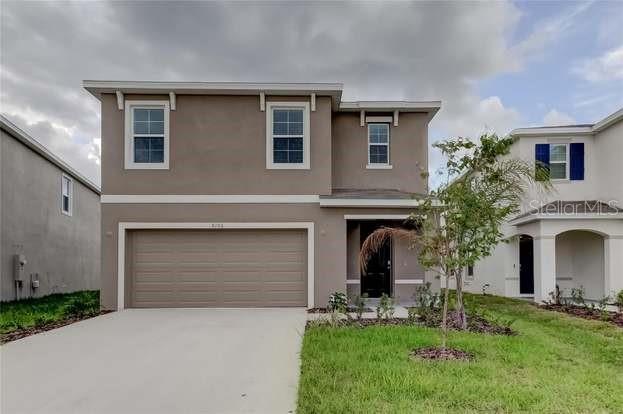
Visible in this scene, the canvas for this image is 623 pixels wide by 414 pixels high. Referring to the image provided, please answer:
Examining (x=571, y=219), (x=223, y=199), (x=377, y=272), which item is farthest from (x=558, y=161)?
(x=223, y=199)

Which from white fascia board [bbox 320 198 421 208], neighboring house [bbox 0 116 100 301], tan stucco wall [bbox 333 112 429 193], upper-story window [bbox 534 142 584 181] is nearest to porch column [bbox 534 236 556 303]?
upper-story window [bbox 534 142 584 181]

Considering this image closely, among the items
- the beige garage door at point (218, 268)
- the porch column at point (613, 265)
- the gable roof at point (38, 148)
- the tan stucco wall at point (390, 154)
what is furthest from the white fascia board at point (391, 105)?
the gable roof at point (38, 148)

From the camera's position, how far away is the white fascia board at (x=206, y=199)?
11812 millimetres

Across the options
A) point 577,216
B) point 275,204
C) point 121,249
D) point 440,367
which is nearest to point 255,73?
point 275,204

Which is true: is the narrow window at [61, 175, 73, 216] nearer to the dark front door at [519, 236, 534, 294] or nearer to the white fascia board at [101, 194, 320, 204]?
the white fascia board at [101, 194, 320, 204]

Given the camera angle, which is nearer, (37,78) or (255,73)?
(37,78)

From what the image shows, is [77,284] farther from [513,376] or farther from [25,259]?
[513,376]

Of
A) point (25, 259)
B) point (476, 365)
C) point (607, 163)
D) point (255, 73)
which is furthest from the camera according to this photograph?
point (255, 73)

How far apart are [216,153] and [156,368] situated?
23.1 ft

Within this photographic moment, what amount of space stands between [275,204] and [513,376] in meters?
7.63

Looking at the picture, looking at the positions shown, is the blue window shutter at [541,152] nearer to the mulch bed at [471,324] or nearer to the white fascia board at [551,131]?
the white fascia board at [551,131]

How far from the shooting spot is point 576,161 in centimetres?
1444

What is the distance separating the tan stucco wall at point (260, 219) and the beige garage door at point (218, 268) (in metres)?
0.42

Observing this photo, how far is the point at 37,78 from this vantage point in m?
15.3
